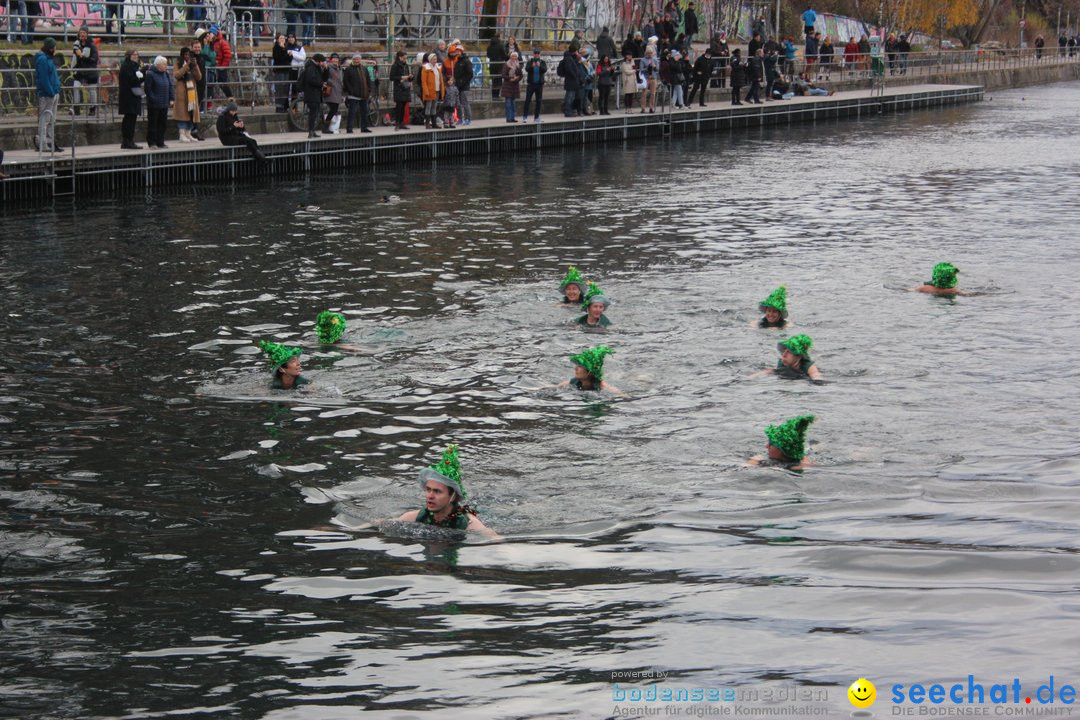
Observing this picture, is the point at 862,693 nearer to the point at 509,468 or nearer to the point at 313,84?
the point at 509,468

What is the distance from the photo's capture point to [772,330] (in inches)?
731

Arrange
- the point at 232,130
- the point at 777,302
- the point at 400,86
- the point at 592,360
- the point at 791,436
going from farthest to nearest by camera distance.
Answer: the point at 400,86
the point at 232,130
the point at 777,302
the point at 592,360
the point at 791,436

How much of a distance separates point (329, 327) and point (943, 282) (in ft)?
30.2

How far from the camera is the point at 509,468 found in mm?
12938

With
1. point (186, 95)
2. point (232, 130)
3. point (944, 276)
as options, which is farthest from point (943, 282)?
point (186, 95)

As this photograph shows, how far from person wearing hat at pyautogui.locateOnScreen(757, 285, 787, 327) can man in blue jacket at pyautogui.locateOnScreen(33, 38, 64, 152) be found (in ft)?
49.6

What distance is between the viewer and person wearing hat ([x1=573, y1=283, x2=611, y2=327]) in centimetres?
1819

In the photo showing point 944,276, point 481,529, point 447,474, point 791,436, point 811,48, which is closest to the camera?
point 447,474

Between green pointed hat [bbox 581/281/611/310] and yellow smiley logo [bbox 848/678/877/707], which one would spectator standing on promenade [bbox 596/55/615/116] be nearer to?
green pointed hat [bbox 581/281/611/310]

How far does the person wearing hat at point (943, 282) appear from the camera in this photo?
813 inches

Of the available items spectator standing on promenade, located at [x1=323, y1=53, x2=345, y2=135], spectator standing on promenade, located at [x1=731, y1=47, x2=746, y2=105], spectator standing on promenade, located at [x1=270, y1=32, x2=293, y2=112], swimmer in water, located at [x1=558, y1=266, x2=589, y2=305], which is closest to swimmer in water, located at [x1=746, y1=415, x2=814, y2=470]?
swimmer in water, located at [x1=558, y1=266, x2=589, y2=305]

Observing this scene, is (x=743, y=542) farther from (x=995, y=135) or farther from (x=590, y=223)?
(x=995, y=135)

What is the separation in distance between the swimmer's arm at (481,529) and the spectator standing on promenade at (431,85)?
86.3ft

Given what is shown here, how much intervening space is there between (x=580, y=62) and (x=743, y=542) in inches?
1273
